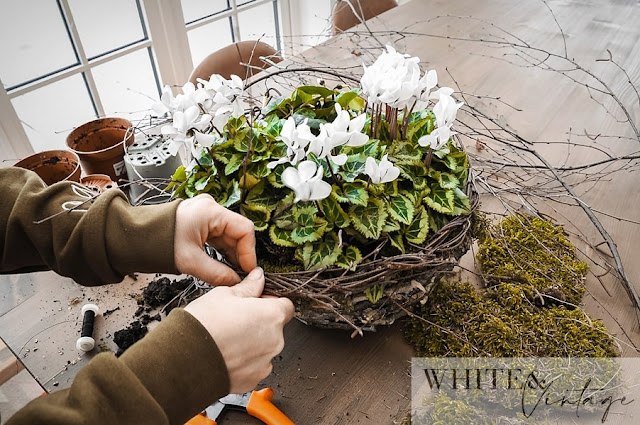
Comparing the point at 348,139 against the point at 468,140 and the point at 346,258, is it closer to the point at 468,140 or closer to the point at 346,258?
the point at 346,258

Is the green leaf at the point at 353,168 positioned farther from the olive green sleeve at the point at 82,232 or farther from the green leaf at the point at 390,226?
the olive green sleeve at the point at 82,232

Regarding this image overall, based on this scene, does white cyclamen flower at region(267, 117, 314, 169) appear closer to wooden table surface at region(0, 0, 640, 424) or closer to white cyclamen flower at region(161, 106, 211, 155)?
white cyclamen flower at region(161, 106, 211, 155)

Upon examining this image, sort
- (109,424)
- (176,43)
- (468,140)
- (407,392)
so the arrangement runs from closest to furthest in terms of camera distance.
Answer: (109,424) < (407,392) < (468,140) < (176,43)

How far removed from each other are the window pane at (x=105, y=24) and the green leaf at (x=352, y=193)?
1.61 metres

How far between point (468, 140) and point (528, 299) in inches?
22.2

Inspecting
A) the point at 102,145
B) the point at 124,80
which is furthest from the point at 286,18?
the point at 102,145

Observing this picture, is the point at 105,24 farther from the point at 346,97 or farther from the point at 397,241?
the point at 397,241

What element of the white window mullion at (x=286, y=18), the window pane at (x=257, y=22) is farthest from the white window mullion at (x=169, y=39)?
the white window mullion at (x=286, y=18)

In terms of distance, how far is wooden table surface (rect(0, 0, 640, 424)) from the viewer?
0.72 m

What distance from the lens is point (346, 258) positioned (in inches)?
25.3

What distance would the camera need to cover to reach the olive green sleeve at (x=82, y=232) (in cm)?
67

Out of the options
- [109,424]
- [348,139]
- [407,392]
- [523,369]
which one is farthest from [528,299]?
[109,424]

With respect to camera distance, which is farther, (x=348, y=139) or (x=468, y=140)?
(x=468, y=140)

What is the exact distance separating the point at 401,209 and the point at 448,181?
101 mm
